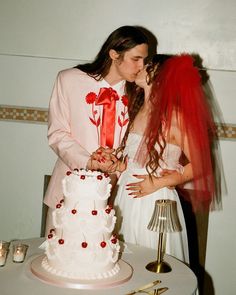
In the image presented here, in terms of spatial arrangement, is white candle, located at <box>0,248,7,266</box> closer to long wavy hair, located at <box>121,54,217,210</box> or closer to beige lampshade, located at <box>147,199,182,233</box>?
beige lampshade, located at <box>147,199,182,233</box>

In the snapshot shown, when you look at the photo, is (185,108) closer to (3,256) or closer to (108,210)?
(108,210)

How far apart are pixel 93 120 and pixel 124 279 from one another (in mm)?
1165

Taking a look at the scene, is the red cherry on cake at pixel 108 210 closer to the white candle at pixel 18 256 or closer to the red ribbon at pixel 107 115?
the white candle at pixel 18 256

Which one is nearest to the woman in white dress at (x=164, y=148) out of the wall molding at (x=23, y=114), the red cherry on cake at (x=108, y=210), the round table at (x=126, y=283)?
the round table at (x=126, y=283)

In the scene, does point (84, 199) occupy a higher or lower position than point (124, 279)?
higher

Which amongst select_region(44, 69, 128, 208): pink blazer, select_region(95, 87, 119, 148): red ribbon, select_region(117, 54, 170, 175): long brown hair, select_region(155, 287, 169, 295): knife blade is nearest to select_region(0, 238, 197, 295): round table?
select_region(155, 287, 169, 295): knife blade

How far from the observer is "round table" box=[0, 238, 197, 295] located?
6.06ft

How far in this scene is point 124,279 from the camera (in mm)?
1976

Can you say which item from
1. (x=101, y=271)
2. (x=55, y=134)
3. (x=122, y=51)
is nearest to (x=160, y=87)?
(x=122, y=51)

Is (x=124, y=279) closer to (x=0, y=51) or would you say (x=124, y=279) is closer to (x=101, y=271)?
(x=101, y=271)

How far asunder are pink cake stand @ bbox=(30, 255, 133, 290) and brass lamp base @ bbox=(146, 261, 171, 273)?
120mm

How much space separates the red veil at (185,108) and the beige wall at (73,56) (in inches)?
48.0

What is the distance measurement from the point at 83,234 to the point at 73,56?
2.22 metres

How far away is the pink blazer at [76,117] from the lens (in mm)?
2879
